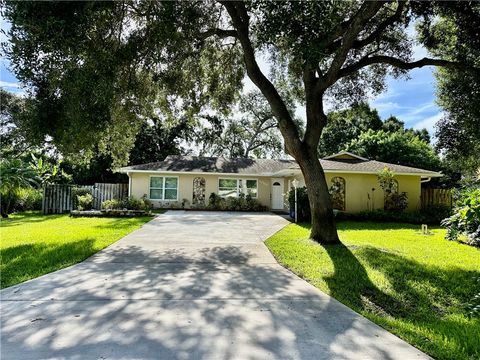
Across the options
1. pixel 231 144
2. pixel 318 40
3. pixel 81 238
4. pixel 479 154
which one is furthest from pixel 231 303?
pixel 231 144

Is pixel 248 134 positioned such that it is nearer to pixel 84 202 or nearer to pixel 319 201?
pixel 84 202

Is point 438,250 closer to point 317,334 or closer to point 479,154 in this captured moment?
point 479,154

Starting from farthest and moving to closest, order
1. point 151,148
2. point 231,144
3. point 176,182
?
point 231,144, point 151,148, point 176,182

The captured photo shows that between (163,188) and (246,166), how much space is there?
241 inches

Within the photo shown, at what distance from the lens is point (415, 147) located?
30266mm

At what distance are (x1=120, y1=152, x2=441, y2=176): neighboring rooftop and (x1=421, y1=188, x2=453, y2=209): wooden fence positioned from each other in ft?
4.78

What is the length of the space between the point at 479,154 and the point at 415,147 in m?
21.7

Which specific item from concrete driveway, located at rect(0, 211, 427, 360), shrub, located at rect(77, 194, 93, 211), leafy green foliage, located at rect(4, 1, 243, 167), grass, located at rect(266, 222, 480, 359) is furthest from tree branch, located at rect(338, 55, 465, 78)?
shrub, located at rect(77, 194, 93, 211)

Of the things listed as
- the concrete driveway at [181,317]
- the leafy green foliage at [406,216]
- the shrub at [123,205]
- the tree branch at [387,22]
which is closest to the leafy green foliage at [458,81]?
the tree branch at [387,22]

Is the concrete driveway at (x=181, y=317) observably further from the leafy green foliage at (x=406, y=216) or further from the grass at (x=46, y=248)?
the leafy green foliage at (x=406, y=216)

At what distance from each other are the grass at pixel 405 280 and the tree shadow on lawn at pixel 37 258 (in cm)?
479

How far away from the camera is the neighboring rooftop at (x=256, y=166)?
1789 cm

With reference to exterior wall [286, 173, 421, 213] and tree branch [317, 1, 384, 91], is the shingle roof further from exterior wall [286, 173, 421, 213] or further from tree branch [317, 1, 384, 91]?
tree branch [317, 1, 384, 91]

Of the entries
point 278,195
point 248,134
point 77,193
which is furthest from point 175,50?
point 248,134
